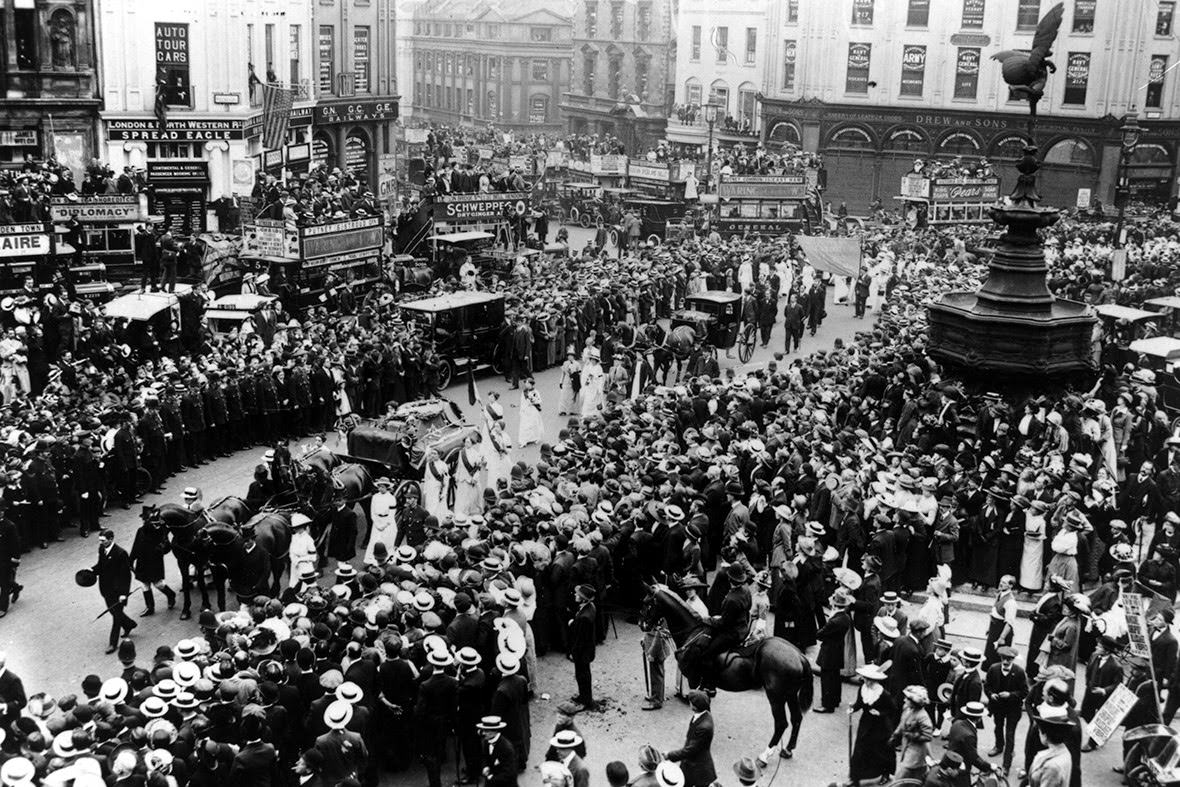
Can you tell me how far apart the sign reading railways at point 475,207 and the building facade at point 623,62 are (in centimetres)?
4786

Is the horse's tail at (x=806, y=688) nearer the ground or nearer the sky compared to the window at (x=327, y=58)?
nearer the ground

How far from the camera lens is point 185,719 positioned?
1219 cm

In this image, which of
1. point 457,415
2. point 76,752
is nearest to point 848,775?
point 76,752

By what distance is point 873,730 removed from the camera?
42.2ft

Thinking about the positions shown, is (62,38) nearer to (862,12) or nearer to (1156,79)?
(862,12)

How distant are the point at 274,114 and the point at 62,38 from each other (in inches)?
277

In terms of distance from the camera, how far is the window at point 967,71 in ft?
208

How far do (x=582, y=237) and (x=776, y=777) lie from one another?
46307mm

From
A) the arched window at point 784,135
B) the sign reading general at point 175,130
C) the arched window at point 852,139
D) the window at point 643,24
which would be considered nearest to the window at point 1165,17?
the arched window at point 852,139

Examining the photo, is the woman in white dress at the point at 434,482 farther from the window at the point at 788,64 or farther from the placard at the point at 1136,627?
the window at the point at 788,64

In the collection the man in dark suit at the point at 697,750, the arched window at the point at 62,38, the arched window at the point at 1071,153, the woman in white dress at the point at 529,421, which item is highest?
the arched window at the point at 62,38

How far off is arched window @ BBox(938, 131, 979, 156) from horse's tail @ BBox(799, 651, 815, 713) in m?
53.4

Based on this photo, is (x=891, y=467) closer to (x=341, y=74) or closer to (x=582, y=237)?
(x=582, y=237)

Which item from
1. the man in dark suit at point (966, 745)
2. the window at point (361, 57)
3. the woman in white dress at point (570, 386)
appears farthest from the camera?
the window at point (361, 57)
